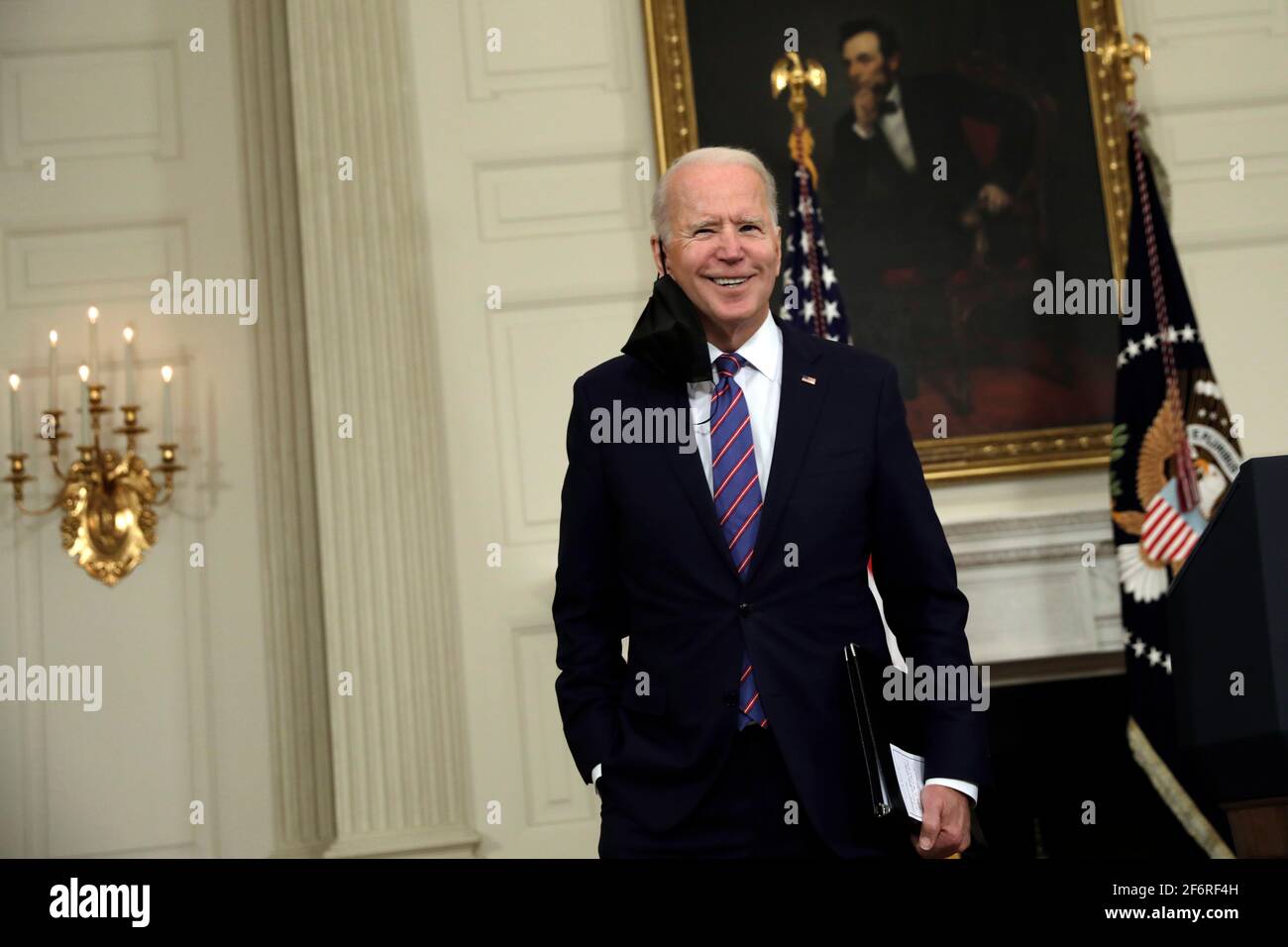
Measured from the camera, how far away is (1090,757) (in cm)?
545

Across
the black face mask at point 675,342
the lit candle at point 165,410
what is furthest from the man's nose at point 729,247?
the lit candle at point 165,410

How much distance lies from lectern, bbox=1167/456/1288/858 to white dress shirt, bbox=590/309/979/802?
753 mm

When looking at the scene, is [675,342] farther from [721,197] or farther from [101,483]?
[101,483]

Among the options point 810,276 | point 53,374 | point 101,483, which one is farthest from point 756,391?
point 53,374

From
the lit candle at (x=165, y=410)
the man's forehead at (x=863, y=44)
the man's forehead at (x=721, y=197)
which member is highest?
the man's forehead at (x=863, y=44)

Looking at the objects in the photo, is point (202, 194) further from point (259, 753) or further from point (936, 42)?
point (936, 42)

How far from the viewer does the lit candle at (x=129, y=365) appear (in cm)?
558

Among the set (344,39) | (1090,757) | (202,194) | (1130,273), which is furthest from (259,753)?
(1130,273)

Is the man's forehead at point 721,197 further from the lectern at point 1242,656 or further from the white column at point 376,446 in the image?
the white column at point 376,446

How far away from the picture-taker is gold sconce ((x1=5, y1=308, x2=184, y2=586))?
5.58 metres

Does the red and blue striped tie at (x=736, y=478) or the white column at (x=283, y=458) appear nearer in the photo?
the red and blue striped tie at (x=736, y=478)

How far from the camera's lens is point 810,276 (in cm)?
525

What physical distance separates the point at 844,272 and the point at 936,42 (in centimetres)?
105

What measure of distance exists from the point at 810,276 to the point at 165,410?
254 cm
